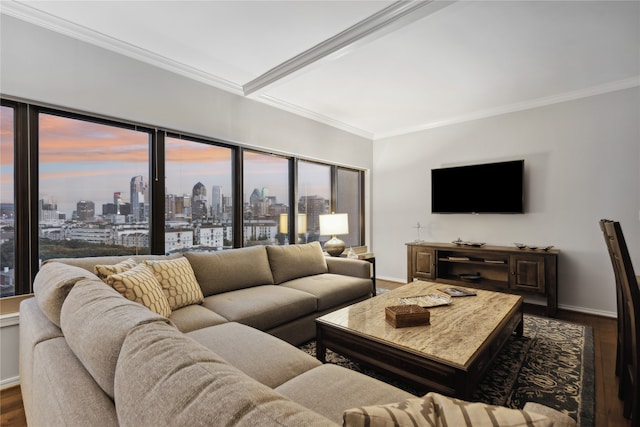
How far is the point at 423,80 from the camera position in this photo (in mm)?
3131

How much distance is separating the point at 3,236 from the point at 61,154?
2.26 feet

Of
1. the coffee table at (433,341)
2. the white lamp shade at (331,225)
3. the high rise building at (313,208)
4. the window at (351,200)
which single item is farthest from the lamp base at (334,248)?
the coffee table at (433,341)

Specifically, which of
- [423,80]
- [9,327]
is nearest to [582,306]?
[423,80]

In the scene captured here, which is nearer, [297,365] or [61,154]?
[297,365]

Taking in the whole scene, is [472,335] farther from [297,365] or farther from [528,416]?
[528,416]

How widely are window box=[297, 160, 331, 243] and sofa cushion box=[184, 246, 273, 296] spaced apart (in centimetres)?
132

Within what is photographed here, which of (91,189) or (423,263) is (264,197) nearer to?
(91,189)

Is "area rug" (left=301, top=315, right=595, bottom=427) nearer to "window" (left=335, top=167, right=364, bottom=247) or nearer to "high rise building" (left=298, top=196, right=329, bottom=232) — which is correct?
"high rise building" (left=298, top=196, right=329, bottom=232)

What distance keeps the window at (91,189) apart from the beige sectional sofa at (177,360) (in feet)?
1.71

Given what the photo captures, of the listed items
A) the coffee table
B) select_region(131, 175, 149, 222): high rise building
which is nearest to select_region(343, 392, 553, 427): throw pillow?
the coffee table

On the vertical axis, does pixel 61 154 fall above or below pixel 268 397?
above

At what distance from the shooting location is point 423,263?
14.0 ft

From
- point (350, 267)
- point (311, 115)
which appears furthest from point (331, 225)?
point (311, 115)

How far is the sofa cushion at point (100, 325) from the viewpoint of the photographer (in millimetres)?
770
